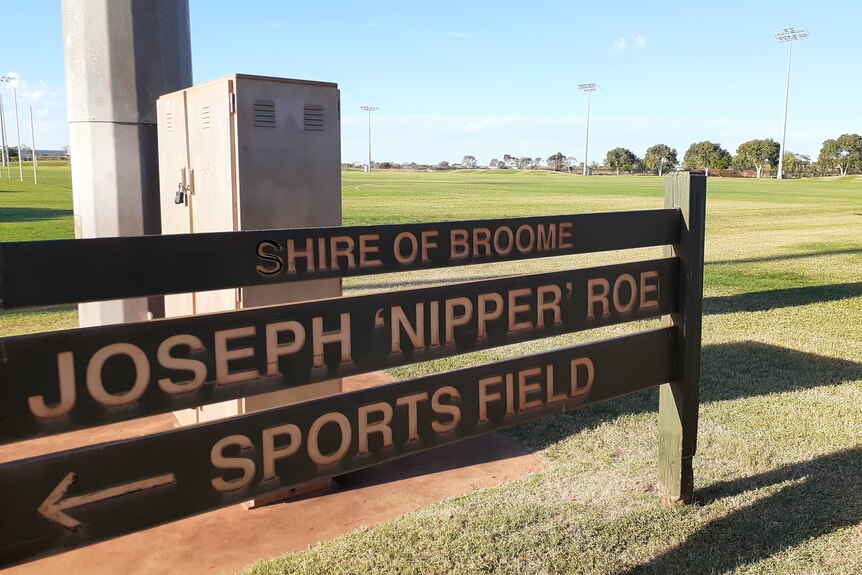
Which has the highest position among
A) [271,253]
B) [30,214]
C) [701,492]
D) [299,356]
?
[271,253]

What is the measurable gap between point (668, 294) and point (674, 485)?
99cm

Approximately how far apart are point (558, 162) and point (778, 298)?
174617mm

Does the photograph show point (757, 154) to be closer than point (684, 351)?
No

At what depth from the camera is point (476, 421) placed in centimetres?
309

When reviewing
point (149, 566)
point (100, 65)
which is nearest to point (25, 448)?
point (149, 566)

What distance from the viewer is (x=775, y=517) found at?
3.74 metres

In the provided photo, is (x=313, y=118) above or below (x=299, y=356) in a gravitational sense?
above

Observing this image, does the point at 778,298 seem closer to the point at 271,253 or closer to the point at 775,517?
the point at 775,517

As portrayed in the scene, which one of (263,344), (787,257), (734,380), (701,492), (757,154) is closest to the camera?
(263,344)

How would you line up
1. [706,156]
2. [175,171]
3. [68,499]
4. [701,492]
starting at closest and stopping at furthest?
[68,499] → [701,492] → [175,171] → [706,156]

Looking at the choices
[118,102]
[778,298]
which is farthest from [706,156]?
[118,102]

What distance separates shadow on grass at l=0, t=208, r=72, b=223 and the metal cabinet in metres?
20.5

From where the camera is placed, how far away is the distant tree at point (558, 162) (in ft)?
571

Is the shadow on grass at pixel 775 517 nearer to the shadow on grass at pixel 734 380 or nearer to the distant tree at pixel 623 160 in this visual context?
the shadow on grass at pixel 734 380
